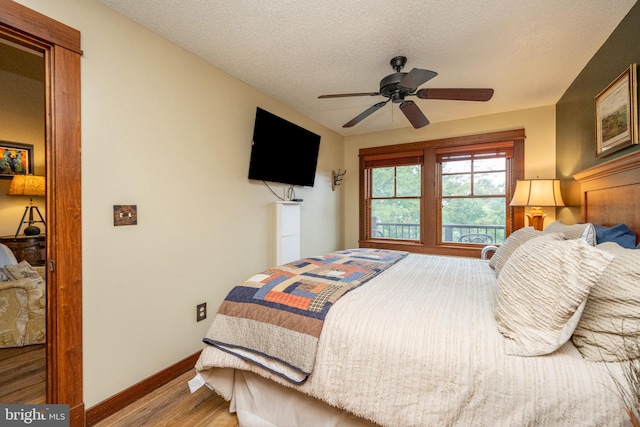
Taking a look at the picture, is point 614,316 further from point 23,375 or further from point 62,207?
point 23,375

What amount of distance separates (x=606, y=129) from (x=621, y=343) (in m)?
1.82

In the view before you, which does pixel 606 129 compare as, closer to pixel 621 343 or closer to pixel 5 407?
pixel 621 343

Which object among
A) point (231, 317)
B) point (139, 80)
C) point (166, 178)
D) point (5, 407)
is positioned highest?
point (139, 80)

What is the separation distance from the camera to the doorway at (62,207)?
142cm

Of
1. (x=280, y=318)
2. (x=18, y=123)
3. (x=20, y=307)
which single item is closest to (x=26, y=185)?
(x=18, y=123)

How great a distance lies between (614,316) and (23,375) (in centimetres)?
342

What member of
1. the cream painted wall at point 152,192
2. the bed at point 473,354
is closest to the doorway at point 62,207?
the cream painted wall at point 152,192

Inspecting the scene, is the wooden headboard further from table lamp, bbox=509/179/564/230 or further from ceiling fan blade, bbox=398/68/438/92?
ceiling fan blade, bbox=398/68/438/92

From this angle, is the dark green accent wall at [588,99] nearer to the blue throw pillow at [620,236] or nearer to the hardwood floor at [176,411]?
the blue throw pillow at [620,236]

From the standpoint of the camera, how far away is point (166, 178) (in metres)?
1.98

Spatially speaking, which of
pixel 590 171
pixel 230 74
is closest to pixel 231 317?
pixel 230 74

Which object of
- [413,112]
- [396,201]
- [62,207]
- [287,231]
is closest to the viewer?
[62,207]

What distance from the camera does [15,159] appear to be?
10.1ft

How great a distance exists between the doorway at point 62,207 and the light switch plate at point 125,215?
0.65ft
